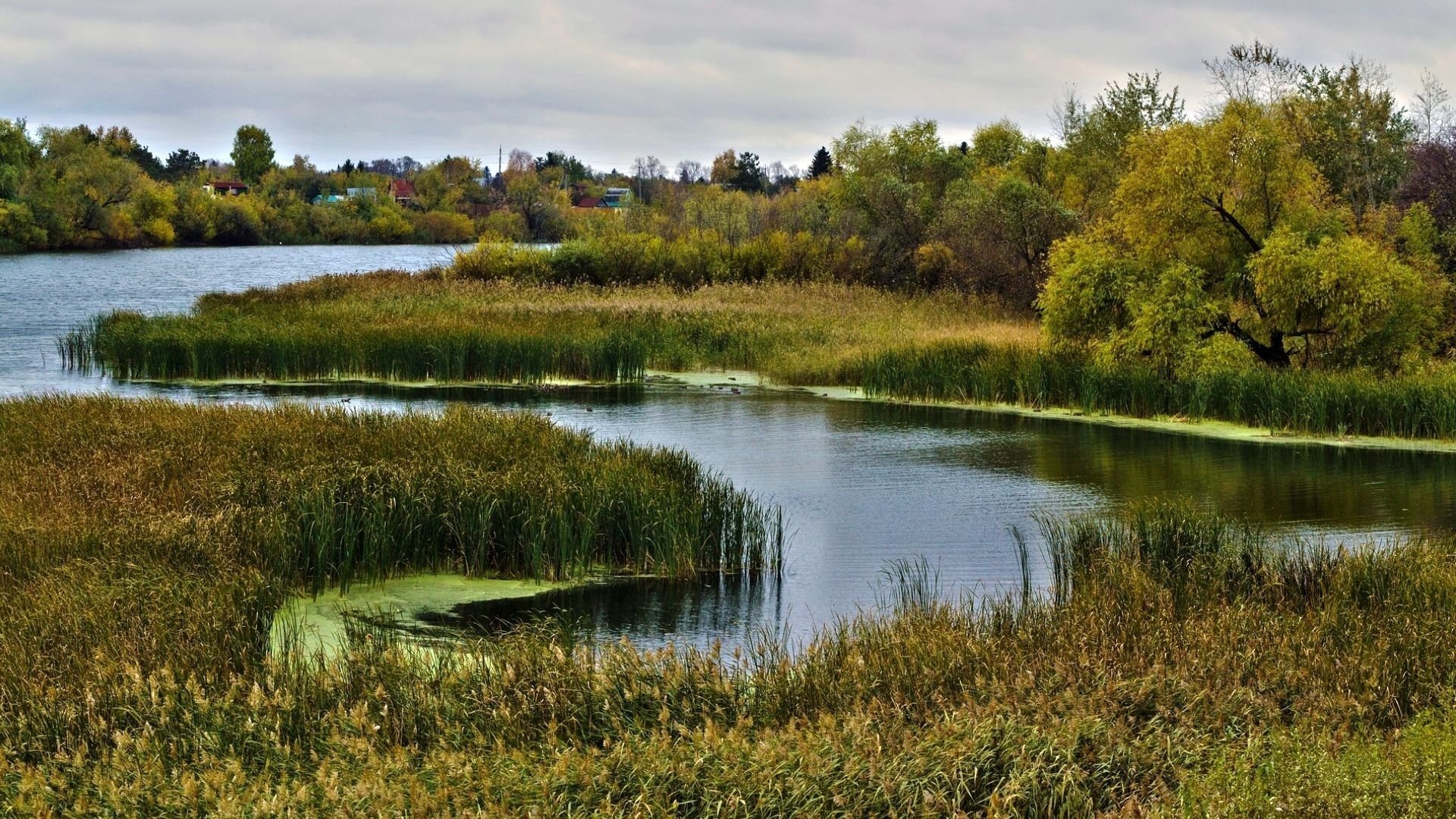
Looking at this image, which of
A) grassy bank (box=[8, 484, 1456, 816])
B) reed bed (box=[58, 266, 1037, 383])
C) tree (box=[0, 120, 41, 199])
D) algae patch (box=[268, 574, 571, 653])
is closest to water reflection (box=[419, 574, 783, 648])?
algae patch (box=[268, 574, 571, 653])

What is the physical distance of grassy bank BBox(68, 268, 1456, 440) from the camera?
68.2ft

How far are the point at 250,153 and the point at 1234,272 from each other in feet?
417

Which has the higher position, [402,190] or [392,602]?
[402,190]

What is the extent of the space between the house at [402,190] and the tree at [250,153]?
1256cm

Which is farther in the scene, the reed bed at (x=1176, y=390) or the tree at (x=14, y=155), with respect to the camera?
the tree at (x=14, y=155)

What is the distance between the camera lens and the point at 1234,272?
2328 centimetres

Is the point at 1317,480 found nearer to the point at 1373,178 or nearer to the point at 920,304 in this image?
the point at 920,304

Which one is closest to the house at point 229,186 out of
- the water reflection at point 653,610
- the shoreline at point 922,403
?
the shoreline at point 922,403

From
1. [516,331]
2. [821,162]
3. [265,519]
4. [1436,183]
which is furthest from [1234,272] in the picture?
[821,162]

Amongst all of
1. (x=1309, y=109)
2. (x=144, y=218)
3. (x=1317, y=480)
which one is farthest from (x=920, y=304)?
(x=144, y=218)

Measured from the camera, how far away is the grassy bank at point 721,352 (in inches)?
819

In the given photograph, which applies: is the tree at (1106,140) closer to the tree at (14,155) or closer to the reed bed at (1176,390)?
the reed bed at (1176,390)

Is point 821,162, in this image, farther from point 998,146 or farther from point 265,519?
point 265,519

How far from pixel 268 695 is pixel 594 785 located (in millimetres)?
2316
